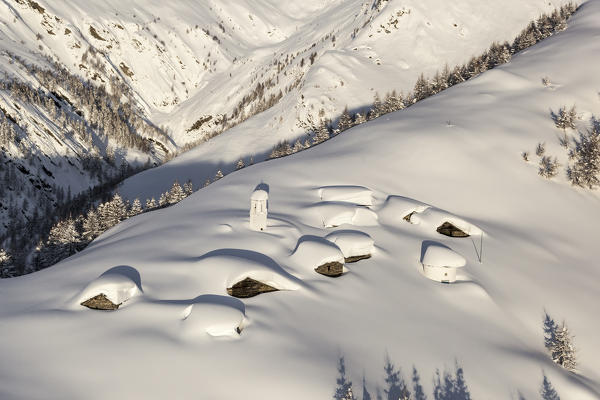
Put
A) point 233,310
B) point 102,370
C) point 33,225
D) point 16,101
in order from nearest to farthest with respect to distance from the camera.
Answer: point 102,370, point 233,310, point 33,225, point 16,101

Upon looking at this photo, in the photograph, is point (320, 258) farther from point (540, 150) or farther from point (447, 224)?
point (540, 150)

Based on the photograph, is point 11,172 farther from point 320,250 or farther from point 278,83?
point 320,250

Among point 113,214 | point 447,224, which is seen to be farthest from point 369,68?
point 447,224

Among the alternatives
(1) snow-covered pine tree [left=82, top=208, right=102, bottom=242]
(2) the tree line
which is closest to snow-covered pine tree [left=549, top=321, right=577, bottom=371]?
(1) snow-covered pine tree [left=82, top=208, right=102, bottom=242]

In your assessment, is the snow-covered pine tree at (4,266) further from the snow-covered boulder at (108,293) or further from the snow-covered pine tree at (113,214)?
the snow-covered boulder at (108,293)

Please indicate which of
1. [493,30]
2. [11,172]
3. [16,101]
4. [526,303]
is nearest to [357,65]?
[493,30]

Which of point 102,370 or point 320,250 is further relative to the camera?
point 320,250

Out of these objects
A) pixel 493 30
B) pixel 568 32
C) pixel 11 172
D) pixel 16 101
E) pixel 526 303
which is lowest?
pixel 526 303
